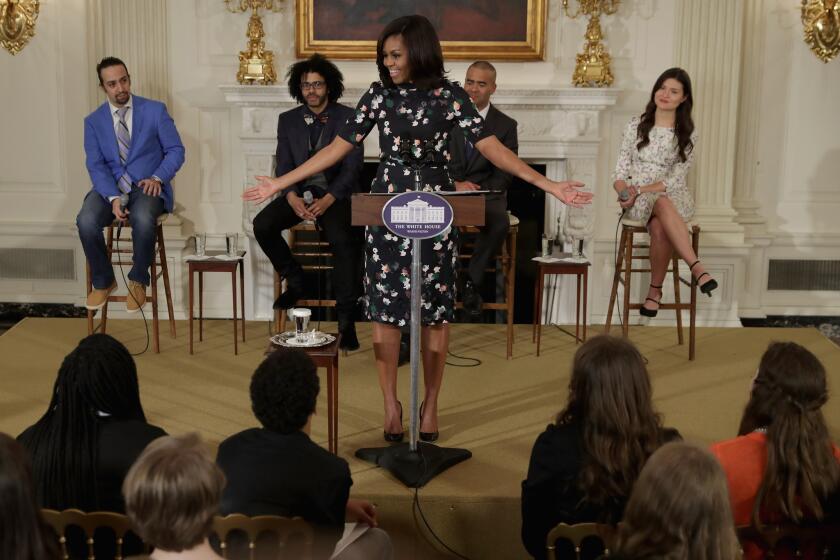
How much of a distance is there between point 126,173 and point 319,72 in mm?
1207

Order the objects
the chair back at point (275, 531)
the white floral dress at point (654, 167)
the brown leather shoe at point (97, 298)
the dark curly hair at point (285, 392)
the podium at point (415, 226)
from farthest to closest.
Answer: the white floral dress at point (654, 167) < the brown leather shoe at point (97, 298) < the podium at point (415, 226) < the dark curly hair at point (285, 392) < the chair back at point (275, 531)

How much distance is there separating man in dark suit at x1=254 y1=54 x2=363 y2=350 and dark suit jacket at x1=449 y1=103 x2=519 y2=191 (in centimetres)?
56

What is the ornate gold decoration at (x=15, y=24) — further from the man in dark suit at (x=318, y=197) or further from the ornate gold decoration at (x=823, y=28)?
the ornate gold decoration at (x=823, y=28)

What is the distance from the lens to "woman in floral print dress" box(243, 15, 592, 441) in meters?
3.56

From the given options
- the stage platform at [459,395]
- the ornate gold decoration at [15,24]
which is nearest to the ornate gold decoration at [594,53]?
the stage platform at [459,395]

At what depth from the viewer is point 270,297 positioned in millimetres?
6250

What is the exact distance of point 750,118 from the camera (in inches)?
251

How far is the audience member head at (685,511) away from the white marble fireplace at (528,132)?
14.5 feet

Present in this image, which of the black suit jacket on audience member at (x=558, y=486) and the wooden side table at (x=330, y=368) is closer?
the black suit jacket on audience member at (x=558, y=486)

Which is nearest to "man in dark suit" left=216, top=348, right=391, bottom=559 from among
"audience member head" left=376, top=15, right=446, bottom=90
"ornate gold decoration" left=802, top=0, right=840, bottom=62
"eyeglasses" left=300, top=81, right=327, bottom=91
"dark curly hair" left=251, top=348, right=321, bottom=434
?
"dark curly hair" left=251, top=348, right=321, bottom=434

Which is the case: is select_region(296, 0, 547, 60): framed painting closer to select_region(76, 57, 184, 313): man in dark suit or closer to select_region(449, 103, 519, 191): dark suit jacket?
select_region(449, 103, 519, 191): dark suit jacket

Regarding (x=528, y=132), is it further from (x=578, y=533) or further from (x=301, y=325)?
(x=578, y=533)

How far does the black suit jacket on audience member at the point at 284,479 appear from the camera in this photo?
2316mm

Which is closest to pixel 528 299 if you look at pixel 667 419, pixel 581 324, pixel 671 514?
pixel 581 324
